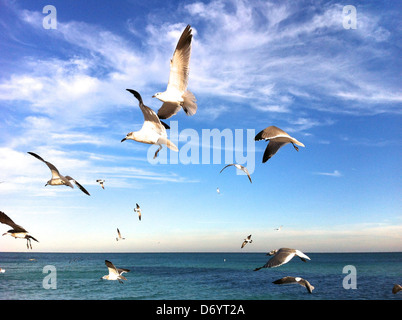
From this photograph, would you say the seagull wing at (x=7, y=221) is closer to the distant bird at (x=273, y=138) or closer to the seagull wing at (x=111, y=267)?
the distant bird at (x=273, y=138)

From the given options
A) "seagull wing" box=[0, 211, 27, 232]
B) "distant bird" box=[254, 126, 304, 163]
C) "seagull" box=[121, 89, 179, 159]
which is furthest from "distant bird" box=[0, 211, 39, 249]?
"distant bird" box=[254, 126, 304, 163]

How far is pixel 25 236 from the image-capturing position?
20.5 feet

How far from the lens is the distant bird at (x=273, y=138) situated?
6.21 meters

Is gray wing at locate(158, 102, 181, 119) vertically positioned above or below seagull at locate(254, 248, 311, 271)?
above

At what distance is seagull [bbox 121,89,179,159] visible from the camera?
638 centimetres

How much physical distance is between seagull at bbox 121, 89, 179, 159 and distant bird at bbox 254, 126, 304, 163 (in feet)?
5.29

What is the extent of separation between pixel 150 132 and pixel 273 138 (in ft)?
7.45

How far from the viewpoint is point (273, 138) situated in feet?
20.9

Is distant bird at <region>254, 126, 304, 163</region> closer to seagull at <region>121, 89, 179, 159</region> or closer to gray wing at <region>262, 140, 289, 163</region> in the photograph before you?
gray wing at <region>262, 140, 289, 163</region>

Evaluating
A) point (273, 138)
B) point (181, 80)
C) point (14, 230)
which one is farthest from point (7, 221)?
point (273, 138)
